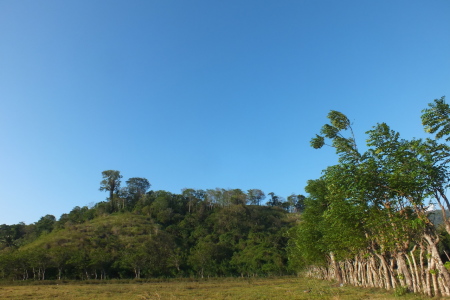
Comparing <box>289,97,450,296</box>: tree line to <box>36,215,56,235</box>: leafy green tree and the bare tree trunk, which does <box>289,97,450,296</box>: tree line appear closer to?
the bare tree trunk

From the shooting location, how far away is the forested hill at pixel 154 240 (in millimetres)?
66188

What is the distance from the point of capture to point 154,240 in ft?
289

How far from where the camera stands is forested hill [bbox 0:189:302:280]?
66188 mm

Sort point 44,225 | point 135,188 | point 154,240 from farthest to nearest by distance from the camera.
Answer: point 135,188
point 44,225
point 154,240

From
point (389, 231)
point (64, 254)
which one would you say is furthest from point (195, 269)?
point (389, 231)

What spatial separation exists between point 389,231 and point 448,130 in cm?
710

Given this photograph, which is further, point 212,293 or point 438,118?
point 212,293

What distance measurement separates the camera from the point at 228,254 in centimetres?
9062

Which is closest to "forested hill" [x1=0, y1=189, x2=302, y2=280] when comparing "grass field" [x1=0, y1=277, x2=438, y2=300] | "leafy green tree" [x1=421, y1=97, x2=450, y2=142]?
"grass field" [x1=0, y1=277, x2=438, y2=300]

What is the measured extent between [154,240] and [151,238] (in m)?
1.13

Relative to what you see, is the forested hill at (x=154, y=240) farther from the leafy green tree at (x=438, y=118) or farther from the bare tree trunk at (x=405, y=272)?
the leafy green tree at (x=438, y=118)

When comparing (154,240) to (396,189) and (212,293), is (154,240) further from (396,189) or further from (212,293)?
(396,189)

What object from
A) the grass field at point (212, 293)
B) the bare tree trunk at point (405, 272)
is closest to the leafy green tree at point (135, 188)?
the grass field at point (212, 293)

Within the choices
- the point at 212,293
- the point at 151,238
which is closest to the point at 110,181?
the point at 151,238
